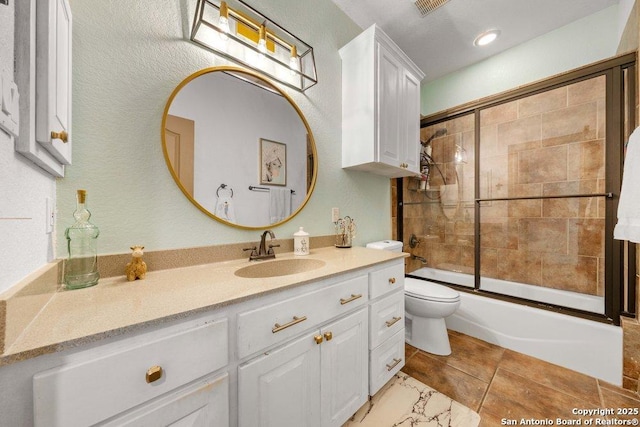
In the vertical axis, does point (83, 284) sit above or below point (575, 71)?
below

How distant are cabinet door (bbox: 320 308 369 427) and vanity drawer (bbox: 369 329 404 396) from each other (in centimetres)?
5

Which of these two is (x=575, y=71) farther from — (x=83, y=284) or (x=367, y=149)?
(x=83, y=284)

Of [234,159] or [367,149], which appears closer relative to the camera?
[234,159]

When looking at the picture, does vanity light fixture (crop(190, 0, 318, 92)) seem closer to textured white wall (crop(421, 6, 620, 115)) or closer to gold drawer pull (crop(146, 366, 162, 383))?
gold drawer pull (crop(146, 366, 162, 383))

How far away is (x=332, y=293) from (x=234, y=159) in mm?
866

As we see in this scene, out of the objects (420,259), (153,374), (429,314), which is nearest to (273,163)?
(153,374)

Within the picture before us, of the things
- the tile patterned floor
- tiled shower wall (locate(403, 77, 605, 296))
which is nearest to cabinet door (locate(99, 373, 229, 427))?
the tile patterned floor

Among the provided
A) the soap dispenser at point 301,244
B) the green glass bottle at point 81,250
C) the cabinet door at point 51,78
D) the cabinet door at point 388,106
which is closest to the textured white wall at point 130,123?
the green glass bottle at point 81,250

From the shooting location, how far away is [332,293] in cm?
100

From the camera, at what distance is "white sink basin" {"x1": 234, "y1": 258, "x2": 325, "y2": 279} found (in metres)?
1.16

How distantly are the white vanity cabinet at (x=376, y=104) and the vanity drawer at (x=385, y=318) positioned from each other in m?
0.94

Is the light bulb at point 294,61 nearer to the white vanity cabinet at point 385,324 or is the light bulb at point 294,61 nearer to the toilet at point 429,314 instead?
the white vanity cabinet at point 385,324

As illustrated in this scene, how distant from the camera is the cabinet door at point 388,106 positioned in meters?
1.65

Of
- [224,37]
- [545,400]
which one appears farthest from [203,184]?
[545,400]
